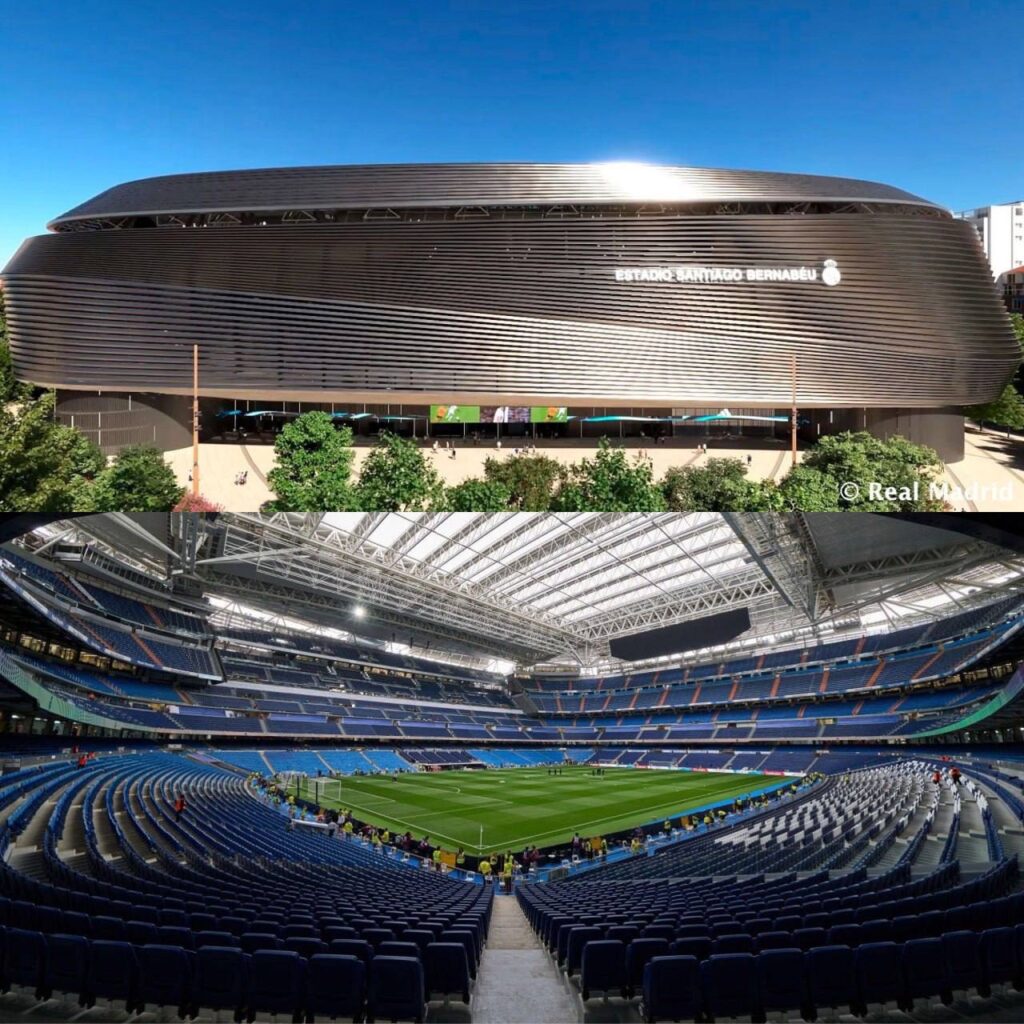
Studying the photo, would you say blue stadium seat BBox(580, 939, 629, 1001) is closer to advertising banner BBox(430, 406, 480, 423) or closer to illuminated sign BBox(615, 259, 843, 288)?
advertising banner BBox(430, 406, 480, 423)

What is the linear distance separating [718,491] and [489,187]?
35108 millimetres

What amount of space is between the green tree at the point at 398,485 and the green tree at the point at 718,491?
11.8 metres

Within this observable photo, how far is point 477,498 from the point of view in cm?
3794

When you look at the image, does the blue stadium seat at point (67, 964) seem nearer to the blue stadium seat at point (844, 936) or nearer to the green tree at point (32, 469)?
the blue stadium seat at point (844, 936)

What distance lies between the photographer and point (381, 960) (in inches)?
298

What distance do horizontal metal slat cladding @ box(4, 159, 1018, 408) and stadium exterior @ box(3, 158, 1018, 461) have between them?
146 mm

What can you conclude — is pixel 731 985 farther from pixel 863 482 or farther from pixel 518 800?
pixel 518 800

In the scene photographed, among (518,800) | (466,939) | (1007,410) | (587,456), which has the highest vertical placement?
(1007,410)

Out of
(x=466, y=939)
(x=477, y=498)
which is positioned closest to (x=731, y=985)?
(x=466, y=939)

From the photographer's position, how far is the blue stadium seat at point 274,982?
298 inches

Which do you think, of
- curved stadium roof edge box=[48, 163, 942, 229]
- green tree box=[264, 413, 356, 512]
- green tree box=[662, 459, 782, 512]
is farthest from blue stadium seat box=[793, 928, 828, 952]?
curved stadium roof edge box=[48, 163, 942, 229]

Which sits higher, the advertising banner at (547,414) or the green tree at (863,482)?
the advertising banner at (547,414)

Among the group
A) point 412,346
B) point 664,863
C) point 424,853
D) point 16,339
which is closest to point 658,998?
point 664,863

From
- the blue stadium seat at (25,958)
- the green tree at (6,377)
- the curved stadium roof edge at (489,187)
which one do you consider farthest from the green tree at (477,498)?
the green tree at (6,377)
